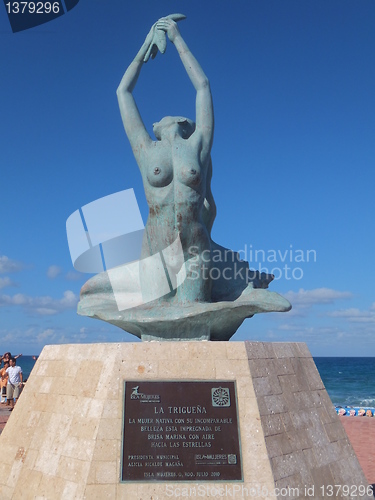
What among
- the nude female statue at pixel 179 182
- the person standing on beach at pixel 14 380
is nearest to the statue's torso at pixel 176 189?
Result: the nude female statue at pixel 179 182

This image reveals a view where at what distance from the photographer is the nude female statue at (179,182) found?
20.3 feet

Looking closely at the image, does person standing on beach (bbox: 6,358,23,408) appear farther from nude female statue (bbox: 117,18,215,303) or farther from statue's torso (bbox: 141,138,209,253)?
statue's torso (bbox: 141,138,209,253)

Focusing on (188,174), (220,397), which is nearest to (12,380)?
(188,174)

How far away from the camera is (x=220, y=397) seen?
4.75 m

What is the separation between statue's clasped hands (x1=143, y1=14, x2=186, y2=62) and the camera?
23.0 ft

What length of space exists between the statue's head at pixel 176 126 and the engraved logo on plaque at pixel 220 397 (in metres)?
3.65

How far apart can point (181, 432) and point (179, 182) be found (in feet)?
10.4

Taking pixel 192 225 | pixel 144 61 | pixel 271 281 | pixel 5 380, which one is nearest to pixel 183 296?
pixel 192 225

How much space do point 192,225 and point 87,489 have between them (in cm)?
340

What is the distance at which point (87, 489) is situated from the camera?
169 inches

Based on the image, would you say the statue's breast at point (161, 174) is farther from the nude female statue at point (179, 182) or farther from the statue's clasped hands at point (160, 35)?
the statue's clasped hands at point (160, 35)

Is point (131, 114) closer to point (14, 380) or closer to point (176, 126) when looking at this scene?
point (176, 126)

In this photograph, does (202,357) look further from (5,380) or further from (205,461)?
(5,380)

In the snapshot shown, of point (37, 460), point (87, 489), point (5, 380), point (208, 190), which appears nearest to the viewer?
point (87, 489)
